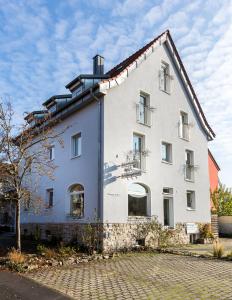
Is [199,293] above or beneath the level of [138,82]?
beneath

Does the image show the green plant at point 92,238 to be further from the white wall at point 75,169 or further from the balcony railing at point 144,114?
the balcony railing at point 144,114

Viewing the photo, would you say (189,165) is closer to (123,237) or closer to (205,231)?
(205,231)

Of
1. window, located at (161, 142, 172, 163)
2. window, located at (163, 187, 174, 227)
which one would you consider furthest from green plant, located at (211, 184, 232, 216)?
window, located at (161, 142, 172, 163)

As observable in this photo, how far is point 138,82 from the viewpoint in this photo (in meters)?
18.1

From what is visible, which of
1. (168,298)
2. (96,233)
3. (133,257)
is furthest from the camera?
(96,233)

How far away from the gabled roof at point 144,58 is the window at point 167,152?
14.6 feet

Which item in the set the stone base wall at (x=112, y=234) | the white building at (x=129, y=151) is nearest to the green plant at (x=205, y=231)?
the white building at (x=129, y=151)

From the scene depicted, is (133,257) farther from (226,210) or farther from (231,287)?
(226,210)

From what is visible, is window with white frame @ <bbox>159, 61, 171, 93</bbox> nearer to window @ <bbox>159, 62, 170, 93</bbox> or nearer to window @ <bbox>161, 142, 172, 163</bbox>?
window @ <bbox>159, 62, 170, 93</bbox>

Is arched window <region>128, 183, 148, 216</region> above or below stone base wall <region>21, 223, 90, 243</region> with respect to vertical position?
above

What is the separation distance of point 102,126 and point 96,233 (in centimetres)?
489

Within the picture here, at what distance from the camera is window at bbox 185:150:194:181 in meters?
20.9

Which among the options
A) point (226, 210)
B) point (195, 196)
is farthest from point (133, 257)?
point (226, 210)

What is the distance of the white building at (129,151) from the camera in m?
15.6
